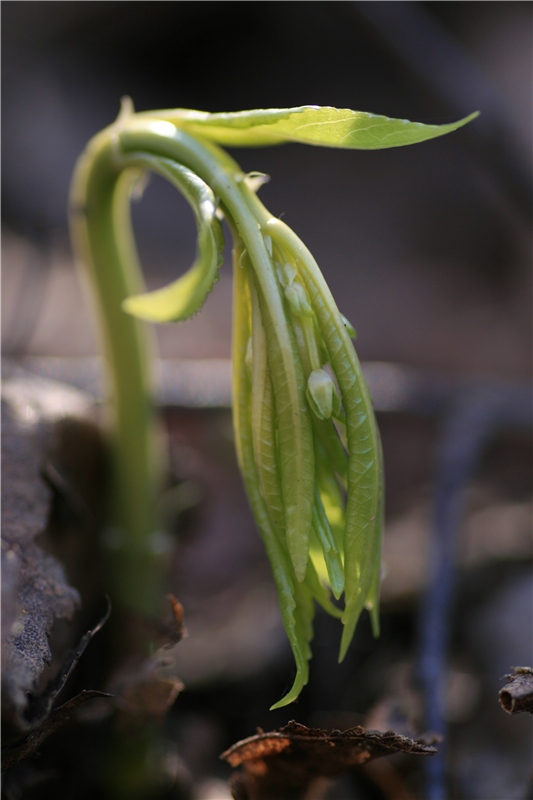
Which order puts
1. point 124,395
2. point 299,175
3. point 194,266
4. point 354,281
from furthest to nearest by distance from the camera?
point 299,175, point 354,281, point 124,395, point 194,266

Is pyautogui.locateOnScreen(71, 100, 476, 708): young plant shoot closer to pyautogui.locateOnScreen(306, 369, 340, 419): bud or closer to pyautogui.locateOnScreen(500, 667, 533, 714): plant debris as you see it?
pyautogui.locateOnScreen(306, 369, 340, 419): bud

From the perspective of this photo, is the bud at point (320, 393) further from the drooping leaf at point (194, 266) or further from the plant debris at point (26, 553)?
the plant debris at point (26, 553)

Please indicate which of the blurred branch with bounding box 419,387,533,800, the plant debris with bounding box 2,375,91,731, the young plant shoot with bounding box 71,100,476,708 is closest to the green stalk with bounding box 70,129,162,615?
the plant debris with bounding box 2,375,91,731

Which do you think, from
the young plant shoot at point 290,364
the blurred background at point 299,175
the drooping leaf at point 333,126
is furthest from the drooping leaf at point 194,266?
the blurred background at point 299,175

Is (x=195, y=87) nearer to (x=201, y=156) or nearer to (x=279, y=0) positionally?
(x=279, y=0)

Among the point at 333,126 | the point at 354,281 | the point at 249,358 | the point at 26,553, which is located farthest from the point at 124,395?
the point at 354,281

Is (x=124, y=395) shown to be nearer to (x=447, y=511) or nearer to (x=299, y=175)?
(x=447, y=511)
